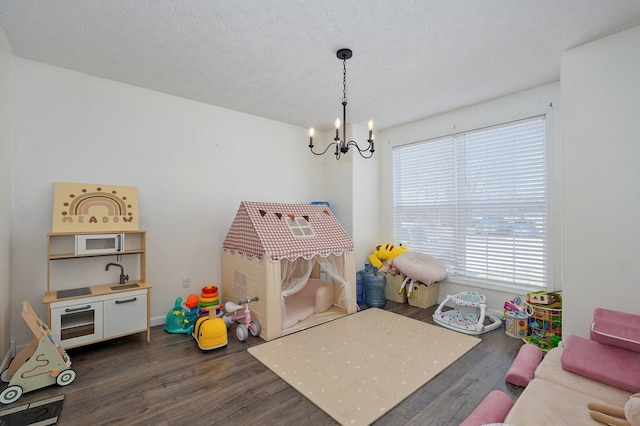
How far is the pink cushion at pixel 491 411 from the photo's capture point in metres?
1.47

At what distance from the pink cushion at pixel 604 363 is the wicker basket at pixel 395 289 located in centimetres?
229

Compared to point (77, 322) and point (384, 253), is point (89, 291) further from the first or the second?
point (384, 253)

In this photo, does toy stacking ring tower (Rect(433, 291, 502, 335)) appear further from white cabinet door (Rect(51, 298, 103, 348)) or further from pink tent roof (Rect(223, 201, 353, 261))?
white cabinet door (Rect(51, 298, 103, 348))

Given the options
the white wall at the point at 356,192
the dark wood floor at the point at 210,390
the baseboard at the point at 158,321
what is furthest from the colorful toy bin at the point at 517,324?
the baseboard at the point at 158,321

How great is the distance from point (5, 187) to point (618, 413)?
4.42 m

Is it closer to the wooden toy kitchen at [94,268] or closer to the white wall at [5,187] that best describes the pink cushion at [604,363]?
the wooden toy kitchen at [94,268]

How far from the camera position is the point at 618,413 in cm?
138

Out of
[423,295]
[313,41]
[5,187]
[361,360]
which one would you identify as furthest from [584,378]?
[5,187]

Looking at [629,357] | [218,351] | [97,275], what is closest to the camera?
[629,357]

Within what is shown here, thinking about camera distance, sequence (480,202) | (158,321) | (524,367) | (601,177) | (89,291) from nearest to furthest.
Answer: (524,367), (601,177), (89,291), (158,321), (480,202)

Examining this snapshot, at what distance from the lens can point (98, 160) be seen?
3066mm

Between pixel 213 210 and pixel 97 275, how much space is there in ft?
4.60

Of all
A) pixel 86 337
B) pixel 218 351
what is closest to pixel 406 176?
pixel 218 351

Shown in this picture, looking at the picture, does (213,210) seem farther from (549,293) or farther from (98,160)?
(549,293)
